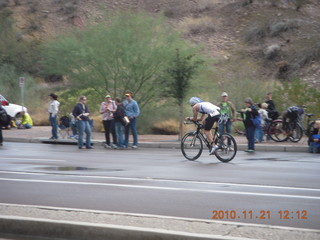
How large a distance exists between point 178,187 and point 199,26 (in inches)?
2090

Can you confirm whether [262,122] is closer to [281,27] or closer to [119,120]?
[119,120]

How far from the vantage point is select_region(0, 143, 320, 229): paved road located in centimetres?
940

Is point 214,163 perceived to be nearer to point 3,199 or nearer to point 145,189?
point 145,189

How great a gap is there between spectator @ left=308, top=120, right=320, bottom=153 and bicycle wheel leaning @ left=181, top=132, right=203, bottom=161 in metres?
4.36

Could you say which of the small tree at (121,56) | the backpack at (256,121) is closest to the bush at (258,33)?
the small tree at (121,56)

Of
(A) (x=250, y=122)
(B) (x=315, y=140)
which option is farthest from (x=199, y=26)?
(B) (x=315, y=140)

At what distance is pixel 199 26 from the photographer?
6397 centimetres

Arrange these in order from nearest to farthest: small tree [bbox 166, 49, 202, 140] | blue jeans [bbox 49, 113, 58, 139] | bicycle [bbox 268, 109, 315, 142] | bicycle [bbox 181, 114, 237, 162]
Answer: bicycle [bbox 181, 114, 237, 162] → bicycle [bbox 268, 109, 315, 142] → small tree [bbox 166, 49, 202, 140] → blue jeans [bbox 49, 113, 58, 139]

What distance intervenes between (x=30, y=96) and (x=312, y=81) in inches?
772

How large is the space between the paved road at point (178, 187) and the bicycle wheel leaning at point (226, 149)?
0.75 ft

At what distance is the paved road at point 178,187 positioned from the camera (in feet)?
30.8

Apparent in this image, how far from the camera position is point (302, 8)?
209 ft

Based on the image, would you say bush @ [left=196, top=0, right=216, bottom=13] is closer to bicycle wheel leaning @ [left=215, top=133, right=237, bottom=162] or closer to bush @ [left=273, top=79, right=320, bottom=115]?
bush @ [left=273, top=79, right=320, bottom=115]

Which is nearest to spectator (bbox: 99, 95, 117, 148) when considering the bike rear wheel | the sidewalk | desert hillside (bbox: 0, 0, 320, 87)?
the sidewalk
